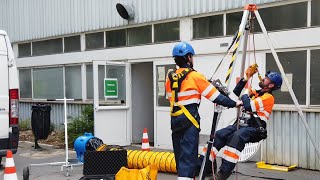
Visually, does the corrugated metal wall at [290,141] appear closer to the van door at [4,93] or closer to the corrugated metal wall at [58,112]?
the van door at [4,93]

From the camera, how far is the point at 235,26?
8945 millimetres

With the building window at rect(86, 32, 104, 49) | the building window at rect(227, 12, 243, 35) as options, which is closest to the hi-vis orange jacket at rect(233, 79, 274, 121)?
the building window at rect(227, 12, 243, 35)

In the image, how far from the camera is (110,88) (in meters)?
10.8

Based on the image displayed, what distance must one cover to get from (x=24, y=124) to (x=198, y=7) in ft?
26.8

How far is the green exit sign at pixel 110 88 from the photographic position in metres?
10.7

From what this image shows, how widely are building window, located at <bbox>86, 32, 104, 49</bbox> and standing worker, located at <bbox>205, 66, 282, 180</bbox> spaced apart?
22.1 feet

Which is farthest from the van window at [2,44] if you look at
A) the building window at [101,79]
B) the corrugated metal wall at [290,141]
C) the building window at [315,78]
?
the building window at [315,78]

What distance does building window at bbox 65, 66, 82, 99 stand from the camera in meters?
12.9

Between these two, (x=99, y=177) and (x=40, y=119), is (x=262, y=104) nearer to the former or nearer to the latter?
(x=99, y=177)

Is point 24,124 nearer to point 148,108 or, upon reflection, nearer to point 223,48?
point 148,108

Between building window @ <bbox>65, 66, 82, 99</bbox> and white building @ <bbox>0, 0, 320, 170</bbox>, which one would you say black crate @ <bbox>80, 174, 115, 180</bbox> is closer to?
white building @ <bbox>0, 0, 320, 170</bbox>

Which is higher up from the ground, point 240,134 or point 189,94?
point 189,94

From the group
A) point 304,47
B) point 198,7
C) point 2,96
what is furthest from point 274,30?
point 2,96

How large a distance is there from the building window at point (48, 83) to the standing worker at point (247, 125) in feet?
28.2
